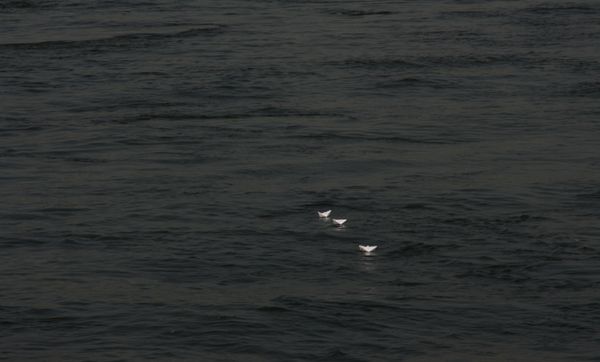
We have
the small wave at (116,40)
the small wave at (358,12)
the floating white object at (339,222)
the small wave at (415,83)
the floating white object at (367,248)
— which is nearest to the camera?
the floating white object at (367,248)

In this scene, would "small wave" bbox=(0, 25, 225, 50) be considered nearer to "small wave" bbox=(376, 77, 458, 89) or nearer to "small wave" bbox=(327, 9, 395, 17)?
"small wave" bbox=(327, 9, 395, 17)

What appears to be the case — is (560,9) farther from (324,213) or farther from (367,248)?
(367,248)

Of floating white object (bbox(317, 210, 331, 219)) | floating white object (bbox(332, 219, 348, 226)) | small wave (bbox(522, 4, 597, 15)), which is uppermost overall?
floating white object (bbox(332, 219, 348, 226))

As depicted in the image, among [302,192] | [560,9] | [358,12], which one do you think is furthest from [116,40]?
[302,192]

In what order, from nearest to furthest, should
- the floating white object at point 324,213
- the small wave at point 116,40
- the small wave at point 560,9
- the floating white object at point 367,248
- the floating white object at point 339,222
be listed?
the floating white object at point 367,248 → the floating white object at point 339,222 → the floating white object at point 324,213 → the small wave at point 116,40 → the small wave at point 560,9

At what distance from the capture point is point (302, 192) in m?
13.7

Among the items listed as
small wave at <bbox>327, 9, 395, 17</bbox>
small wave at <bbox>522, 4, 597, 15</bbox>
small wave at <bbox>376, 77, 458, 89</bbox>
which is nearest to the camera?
small wave at <bbox>376, 77, 458, 89</bbox>

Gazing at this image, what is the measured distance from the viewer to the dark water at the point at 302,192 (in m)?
10.3

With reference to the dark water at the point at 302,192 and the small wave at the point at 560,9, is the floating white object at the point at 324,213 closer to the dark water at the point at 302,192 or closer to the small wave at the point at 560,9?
the dark water at the point at 302,192

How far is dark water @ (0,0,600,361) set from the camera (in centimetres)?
1028

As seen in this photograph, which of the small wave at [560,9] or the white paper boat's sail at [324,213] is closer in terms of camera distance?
the white paper boat's sail at [324,213]

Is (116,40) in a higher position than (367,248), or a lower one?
lower

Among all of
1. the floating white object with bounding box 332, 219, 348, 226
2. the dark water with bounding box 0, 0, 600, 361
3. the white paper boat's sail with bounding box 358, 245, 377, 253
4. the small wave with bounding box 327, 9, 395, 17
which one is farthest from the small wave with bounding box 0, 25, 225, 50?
the white paper boat's sail with bounding box 358, 245, 377, 253

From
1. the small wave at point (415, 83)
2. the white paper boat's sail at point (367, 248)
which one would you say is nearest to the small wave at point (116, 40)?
the small wave at point (415, 83)
